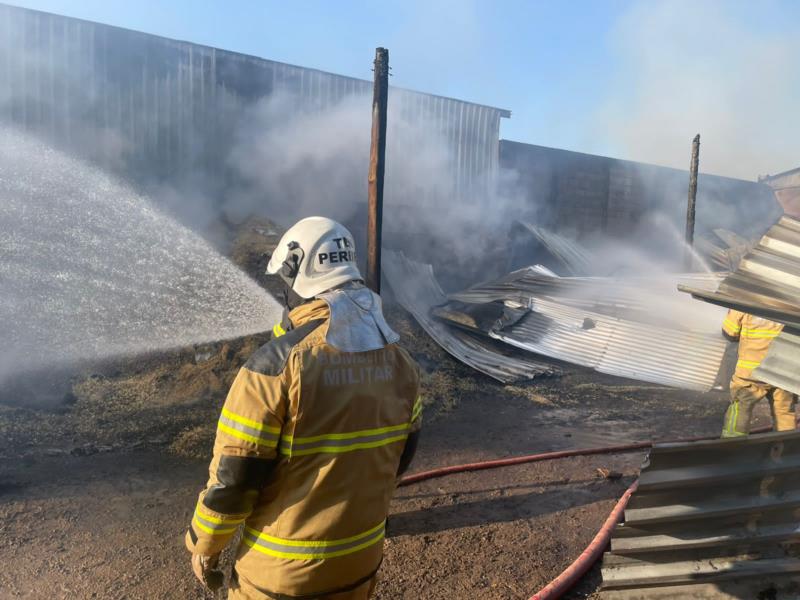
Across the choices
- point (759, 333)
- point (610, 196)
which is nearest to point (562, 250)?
point (610, 196)

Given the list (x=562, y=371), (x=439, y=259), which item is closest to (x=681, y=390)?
(x=562, y=371)

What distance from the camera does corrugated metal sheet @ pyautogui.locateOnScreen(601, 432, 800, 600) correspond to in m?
2.13

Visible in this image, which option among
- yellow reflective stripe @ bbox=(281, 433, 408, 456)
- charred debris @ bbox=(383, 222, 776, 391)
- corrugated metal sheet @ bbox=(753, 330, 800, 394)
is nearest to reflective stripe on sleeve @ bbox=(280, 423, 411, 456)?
yellow reflective stripe @ bbox=(281, 433, 408, 456)

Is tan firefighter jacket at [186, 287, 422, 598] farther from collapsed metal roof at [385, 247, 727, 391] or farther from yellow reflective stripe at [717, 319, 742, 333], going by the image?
collapsed metal roof at [385, 247, 727, 391]

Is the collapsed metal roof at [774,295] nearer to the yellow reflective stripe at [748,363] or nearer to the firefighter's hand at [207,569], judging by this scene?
the firefighter's hand at [207,569]

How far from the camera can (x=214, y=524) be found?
1.59m

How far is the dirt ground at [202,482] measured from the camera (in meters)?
3.30

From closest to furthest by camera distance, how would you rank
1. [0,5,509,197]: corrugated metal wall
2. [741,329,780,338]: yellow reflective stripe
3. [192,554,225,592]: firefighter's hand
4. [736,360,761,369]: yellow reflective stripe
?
1. [192,554,225,592]: firefighter's hand
2. [741,329,780,338]: yellow reflective stripe
3. [736,360,761,369]: yellow reflective stripe
4. [0,5,509,197]: corrugated metal wall

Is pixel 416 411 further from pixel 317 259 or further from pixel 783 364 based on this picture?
pixel 783 364

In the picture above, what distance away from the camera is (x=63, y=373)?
7.18 m

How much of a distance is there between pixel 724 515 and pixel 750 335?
2802 millimetres

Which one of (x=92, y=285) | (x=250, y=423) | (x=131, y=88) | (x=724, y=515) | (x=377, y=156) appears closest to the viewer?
(x=250, y=423)

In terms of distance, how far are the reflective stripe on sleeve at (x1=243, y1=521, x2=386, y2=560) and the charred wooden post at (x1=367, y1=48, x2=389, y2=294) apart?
5.98m

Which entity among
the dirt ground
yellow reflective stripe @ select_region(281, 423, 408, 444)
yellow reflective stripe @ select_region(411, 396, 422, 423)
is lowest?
the dirt ground
